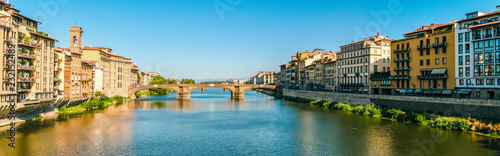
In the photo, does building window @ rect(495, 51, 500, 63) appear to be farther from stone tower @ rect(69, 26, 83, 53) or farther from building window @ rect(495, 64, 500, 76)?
stone tower @ rect(69, 26, 83, 53)

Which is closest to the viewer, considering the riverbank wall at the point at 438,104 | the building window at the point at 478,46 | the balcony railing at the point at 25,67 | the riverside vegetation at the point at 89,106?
the riverbank wall at the point at 438,104

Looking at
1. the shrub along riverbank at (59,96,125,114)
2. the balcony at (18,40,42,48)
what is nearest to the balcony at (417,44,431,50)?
the balcony at (18,40,42,48)

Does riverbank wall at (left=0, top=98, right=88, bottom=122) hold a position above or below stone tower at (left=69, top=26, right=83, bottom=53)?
below

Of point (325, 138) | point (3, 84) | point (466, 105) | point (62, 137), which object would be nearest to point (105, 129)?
point (62, 137)

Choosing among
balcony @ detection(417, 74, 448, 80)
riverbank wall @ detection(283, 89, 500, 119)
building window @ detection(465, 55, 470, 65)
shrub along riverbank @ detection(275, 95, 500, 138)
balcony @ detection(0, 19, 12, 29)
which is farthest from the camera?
balcony @ detection(417, 74, 448, 80)

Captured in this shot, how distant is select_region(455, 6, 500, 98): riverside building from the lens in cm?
3647

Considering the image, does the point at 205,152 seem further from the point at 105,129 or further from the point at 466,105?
the point at 466,105

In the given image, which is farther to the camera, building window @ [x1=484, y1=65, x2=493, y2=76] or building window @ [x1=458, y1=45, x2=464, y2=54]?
building window @ [x1=458, y1=45, x2=464, y2=54]

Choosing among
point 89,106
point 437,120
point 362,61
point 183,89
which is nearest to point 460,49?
point 437,120

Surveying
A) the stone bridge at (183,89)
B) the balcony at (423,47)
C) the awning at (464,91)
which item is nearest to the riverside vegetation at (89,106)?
the stone bridge at (183,89)

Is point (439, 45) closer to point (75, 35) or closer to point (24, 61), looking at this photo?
point (24, 61)

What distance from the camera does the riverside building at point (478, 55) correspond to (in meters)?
36.5

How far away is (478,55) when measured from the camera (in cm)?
3822

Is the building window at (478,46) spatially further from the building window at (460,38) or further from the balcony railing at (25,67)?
the balcony railing at (25,67)
